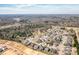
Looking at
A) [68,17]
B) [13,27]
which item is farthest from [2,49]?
[68,17]

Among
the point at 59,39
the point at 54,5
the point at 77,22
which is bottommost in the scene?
the point at 59,39

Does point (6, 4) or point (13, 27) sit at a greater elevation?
point (6, 4)

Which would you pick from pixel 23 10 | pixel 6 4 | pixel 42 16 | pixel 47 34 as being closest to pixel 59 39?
pixel 47 34

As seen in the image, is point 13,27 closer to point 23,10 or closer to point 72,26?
point 23,10

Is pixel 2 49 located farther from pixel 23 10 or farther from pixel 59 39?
pixel 59 39

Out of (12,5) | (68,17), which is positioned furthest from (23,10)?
(68,17)
